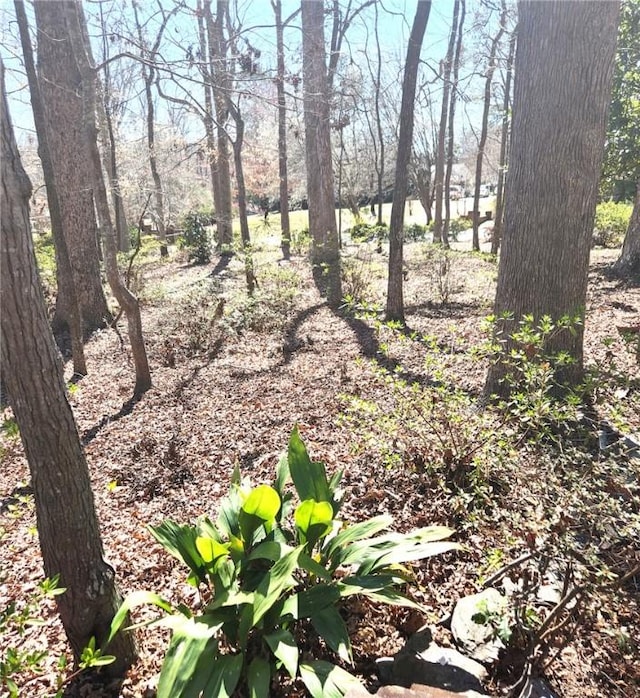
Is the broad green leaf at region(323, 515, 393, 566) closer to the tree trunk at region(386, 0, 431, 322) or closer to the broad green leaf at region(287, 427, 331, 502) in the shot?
the broad green leaf at region(287, 427, 331, 502)

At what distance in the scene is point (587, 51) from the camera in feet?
11.3

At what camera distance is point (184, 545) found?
206 cm

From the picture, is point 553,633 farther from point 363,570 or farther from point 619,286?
point 619,286

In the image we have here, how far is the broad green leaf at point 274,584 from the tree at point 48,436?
0.66 metres

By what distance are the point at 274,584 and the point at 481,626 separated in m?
1.03

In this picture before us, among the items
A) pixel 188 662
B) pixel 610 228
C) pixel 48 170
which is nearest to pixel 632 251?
pixel 610 228

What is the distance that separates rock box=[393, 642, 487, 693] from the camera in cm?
191

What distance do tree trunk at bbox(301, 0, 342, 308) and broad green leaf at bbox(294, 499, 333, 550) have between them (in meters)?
6.91

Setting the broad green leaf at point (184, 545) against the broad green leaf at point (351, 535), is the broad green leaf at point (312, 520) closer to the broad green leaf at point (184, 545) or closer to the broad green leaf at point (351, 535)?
the broad green leaf at point (351, 535)

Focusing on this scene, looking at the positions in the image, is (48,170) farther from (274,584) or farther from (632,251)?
(632,251)

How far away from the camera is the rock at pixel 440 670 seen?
1.91 m

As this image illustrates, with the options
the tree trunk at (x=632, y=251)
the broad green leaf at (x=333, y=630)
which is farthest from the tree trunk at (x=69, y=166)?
the tree trunk at (x=632, y=251)

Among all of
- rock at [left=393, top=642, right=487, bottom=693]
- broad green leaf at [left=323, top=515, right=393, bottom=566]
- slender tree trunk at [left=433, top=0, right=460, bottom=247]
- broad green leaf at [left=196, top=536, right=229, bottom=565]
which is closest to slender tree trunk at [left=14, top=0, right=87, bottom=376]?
broad green leaf at [left=196, top=536, right=229, bottom=565]

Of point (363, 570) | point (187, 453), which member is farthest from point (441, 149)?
point (363, 570)
